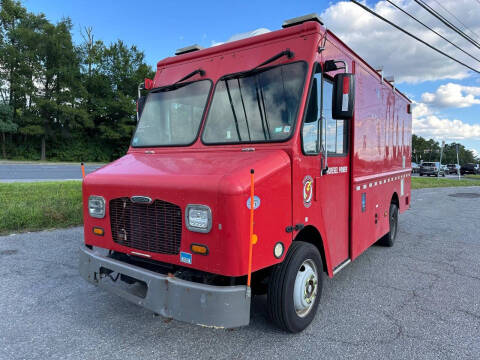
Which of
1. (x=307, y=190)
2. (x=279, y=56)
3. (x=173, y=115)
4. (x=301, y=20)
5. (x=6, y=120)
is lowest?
(x=307, y=190)

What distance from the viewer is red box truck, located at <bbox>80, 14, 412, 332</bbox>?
2496mm

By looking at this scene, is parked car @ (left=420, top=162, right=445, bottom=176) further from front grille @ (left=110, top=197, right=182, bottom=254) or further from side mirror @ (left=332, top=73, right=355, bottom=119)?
front grille @ (left=110, top=197, right=182, bottom=254)

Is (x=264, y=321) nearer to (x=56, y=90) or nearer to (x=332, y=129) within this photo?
(x=332, y=129)

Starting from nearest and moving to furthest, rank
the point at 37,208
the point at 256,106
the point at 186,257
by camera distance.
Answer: the point at 186,257, the point at 256,106, the point at 37,208

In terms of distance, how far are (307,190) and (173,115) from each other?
5.69ft

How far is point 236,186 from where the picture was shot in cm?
238

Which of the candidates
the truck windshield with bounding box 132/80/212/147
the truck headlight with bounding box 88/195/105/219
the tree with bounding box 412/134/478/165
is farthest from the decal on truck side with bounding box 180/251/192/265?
the tree with bounding box 412/134/478/165

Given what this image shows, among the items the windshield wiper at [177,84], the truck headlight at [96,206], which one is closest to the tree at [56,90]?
the windshield wiper at [177,84]

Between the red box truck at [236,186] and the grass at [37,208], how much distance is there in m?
4.34

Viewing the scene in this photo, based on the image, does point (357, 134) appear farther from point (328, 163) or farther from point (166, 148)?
point (166, 148)

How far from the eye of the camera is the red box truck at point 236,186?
2.50m

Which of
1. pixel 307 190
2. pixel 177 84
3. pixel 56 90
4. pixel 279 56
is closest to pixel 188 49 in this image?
pixel 177 84

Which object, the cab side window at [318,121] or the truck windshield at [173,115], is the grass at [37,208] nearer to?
the truck windshield at [173,115]

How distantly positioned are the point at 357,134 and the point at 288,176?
178 centimetres
